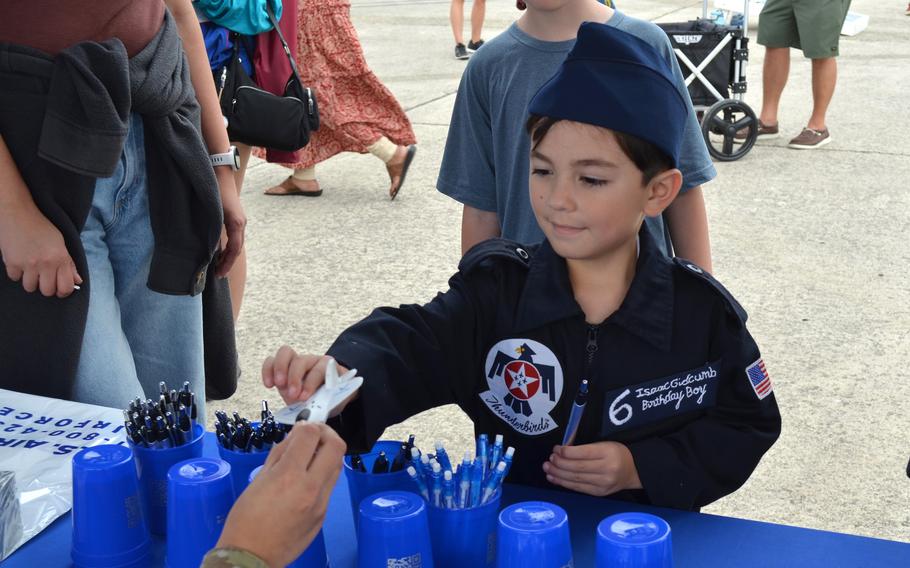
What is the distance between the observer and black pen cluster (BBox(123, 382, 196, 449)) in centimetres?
149

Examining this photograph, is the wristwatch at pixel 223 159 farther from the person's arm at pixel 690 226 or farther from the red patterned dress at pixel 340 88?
the red patterned dress at pixel 340 88

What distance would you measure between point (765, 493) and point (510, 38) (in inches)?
61.8

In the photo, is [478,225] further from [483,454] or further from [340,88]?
[340,88]

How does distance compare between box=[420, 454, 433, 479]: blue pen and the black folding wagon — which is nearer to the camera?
Answer: box=[420, 454, 433, 479]: blue pen

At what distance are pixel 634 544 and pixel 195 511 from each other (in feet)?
1.77

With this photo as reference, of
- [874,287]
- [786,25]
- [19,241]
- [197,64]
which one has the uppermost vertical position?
[197,64]

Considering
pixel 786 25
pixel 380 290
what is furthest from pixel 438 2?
pixel 380 290

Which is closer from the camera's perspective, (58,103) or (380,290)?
(58,103)

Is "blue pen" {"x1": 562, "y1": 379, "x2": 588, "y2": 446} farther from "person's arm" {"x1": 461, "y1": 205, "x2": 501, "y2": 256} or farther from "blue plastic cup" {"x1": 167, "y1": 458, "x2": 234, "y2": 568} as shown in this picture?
"person's arm" {"x1": 461, "y1": 205, "x2": 501, "y2": 256}

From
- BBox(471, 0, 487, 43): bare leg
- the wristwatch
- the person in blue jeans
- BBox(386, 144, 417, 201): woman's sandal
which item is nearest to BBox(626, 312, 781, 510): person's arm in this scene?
the person in blue jeans

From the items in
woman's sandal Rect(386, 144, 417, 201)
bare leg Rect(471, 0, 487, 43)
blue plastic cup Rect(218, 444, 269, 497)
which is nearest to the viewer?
blue plastic cup Rect(218, 444, 269, 497)

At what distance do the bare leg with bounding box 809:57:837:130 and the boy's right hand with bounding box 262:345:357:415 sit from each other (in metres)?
5.49

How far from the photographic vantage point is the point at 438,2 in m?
13.1

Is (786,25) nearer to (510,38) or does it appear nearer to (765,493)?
(765,493)
